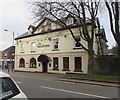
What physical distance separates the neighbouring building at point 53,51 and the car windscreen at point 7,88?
1558 cm

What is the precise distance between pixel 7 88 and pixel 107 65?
1626 cm

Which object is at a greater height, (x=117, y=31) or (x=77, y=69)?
(x=117, y=31)

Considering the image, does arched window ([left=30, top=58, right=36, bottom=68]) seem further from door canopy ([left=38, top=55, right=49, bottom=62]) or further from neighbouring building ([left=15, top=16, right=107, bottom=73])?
door canopy ([left=38, top=55, right=49, bottom=62])

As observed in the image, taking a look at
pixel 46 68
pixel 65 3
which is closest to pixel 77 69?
pixel 46 68

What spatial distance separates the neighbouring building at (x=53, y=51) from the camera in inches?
773

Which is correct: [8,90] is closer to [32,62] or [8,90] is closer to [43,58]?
[43,58]

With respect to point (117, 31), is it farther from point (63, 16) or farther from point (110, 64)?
point (63, 16)

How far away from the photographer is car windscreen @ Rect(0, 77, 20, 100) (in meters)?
2.70

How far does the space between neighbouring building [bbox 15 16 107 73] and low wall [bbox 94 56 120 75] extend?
5.12ft

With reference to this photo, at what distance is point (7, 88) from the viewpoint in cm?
286

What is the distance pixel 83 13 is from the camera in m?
15.6

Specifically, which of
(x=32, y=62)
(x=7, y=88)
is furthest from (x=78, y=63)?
(x=7, y=88)

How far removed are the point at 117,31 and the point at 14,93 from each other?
12809 mm

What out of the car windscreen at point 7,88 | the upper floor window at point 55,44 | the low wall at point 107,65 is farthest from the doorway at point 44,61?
the car windscreen at point 7,88
